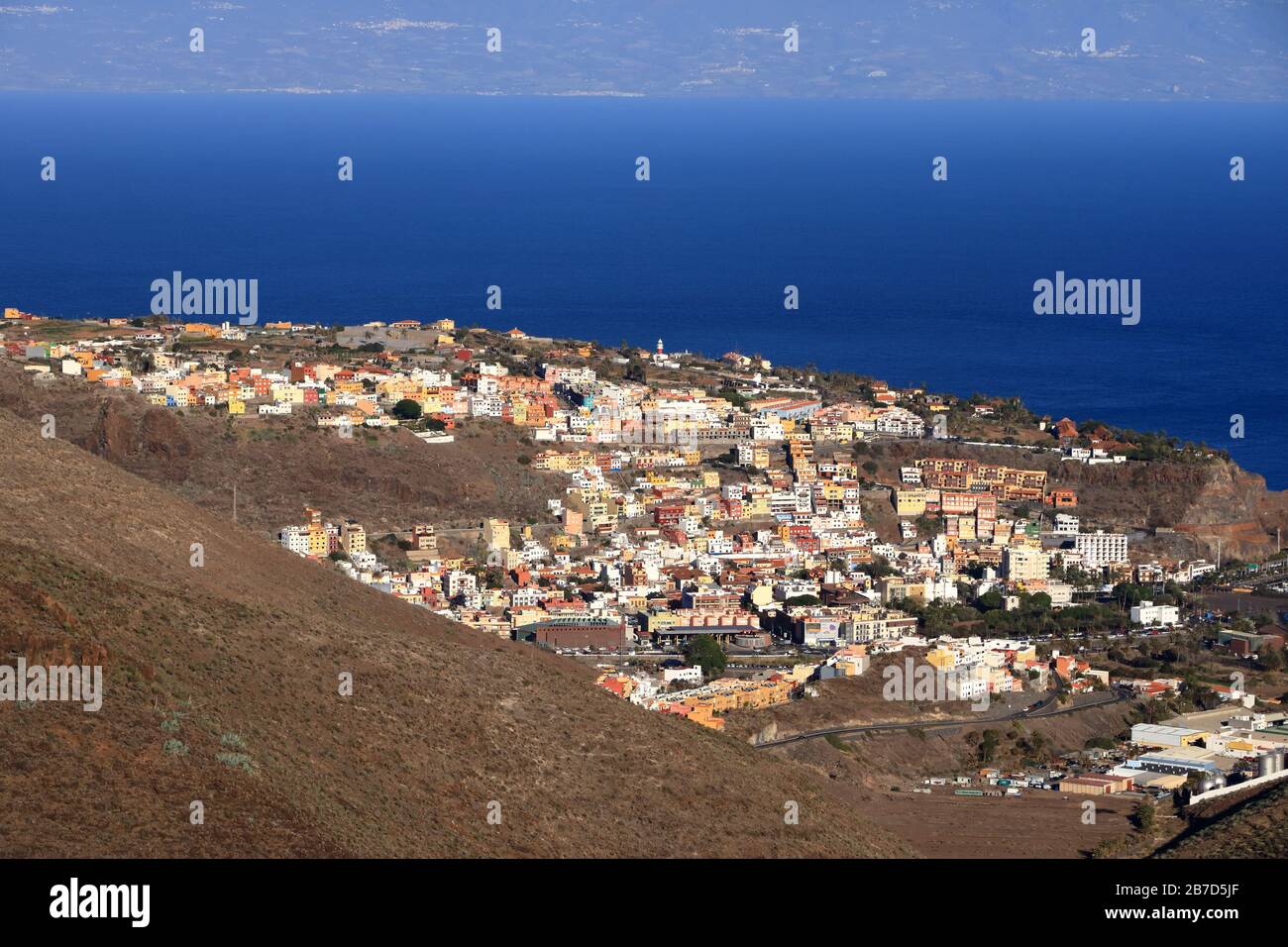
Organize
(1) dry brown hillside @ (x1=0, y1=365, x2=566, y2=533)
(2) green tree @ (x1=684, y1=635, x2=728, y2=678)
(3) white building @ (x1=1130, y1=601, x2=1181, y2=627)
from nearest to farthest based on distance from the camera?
A: (2) green tree @ (x1=684, y1=635, x2=728, y2=678) → (3) white building @ (x1=1130, y1=601, x2=1181, y2=627) → (1) dry brown hillside @ (x1=0, y1=365, x2=566, y2=533)

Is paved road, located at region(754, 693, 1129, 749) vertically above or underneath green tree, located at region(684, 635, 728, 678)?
underneath

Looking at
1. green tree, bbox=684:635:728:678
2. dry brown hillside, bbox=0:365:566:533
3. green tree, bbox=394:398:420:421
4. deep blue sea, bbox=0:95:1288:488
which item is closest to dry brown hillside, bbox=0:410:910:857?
green tree, bbox=684:635:728:678

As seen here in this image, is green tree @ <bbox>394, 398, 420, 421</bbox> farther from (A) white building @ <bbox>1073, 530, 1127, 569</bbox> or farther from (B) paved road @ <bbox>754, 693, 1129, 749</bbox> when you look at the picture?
(B) paved road @ <bbox>754, 693, 1129, 749</bbox>

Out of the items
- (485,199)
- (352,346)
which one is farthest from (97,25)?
(352,346)

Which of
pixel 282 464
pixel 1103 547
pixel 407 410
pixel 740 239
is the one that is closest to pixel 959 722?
pixel 1103 547

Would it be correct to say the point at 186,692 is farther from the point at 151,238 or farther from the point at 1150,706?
the point at 151,238
